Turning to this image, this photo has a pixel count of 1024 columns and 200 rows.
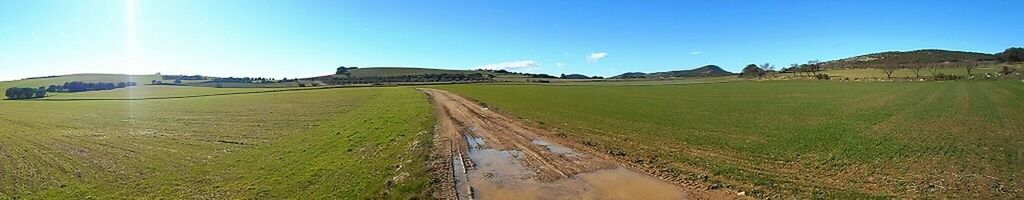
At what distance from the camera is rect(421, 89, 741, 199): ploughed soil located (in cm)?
1406

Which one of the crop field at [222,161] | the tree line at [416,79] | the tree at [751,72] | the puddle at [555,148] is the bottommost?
the crop field at [222,161]

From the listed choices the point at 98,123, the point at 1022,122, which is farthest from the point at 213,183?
the point at 1022,122

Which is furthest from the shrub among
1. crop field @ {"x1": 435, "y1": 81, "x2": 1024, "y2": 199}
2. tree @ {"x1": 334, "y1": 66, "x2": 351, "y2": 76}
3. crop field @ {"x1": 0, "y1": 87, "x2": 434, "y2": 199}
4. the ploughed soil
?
tree @ {"x1": 334, "y1": 66, "x2": 351, "y2": 76}

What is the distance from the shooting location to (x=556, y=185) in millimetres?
14977

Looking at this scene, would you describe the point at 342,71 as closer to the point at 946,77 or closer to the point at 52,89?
the point at 52,89

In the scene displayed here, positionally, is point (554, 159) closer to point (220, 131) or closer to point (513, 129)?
point (513, 129)

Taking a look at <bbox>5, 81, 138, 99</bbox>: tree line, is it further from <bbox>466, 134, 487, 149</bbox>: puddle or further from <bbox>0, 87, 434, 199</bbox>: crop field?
<bbox>466, 134, 487, 149</bbox>: puddle

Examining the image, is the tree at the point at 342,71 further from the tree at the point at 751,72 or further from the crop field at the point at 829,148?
the crop field at the point at 829,148

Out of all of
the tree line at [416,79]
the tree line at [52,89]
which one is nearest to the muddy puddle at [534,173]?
the tree line at [52,89]

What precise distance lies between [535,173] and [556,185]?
198cm

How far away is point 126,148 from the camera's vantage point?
2570cm

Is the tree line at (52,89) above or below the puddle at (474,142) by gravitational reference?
above

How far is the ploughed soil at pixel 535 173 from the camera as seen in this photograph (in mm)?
14062

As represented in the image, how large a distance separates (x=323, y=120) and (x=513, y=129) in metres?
17.8
